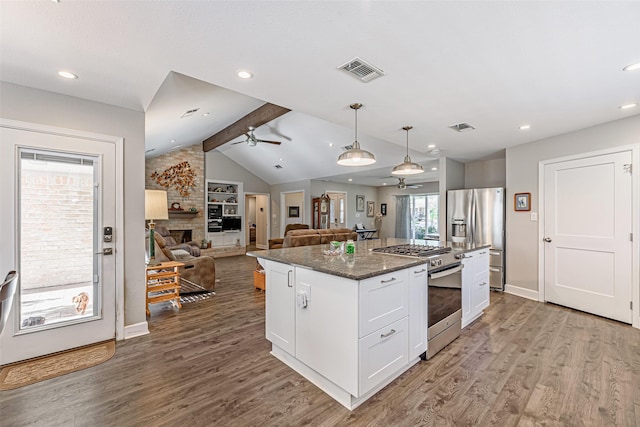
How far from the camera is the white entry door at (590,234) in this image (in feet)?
10.9

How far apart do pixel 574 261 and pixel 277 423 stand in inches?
170

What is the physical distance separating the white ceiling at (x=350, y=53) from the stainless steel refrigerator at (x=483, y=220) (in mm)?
1725

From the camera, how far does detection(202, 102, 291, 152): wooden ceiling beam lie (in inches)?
220

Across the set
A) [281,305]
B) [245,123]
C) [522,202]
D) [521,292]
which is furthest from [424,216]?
[281,305]

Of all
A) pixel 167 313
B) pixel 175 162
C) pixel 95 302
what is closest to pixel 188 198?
pixel 175 162

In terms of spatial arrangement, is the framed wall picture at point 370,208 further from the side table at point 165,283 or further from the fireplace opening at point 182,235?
the side table at point 165,283

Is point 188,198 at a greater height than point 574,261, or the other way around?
point 188,198

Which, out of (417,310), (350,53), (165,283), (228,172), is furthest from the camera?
(228,172)

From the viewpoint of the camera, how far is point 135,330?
288cm

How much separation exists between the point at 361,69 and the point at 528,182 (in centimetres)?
369

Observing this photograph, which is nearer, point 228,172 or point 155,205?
point 155,205

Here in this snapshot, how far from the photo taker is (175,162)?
8062 mm

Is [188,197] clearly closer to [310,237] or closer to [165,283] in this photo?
[310,237]

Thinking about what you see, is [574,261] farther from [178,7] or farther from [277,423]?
[178,7]
